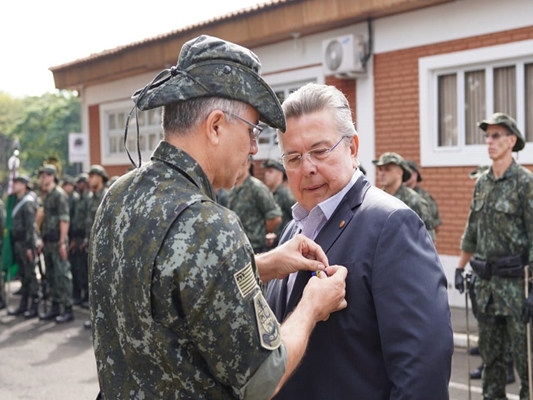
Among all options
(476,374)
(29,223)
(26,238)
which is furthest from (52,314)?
(476,374)

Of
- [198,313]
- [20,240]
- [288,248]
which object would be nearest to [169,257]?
[198,313]

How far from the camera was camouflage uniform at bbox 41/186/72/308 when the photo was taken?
10797mm

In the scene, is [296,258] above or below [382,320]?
above

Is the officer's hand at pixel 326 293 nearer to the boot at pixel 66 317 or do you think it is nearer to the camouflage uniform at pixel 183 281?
A: the camouflage uniform at pixel 183 281

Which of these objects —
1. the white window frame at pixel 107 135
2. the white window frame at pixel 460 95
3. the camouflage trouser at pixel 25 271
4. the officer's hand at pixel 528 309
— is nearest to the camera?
the officer's hand at pixel 528 309

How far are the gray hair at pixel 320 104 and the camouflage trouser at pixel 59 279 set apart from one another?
8925mm

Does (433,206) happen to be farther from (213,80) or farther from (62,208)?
(213,80)

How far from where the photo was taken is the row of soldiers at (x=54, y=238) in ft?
35.6

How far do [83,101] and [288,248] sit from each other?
18247 mm

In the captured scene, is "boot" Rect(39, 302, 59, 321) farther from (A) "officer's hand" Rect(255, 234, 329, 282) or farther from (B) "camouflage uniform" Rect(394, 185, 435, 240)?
(A) "officer's hand" Rect(255, 234, 329, 282)

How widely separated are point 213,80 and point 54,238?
948 centimetres

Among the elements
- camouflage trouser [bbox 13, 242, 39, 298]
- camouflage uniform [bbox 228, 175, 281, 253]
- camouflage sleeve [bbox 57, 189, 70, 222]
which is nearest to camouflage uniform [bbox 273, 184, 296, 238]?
camouflage uniform [bbox 228, 175, 281, 253]

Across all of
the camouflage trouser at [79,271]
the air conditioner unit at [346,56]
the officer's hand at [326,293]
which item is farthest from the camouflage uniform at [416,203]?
the camouflage trouser at [79,271]

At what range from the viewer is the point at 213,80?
1963 millimetres
